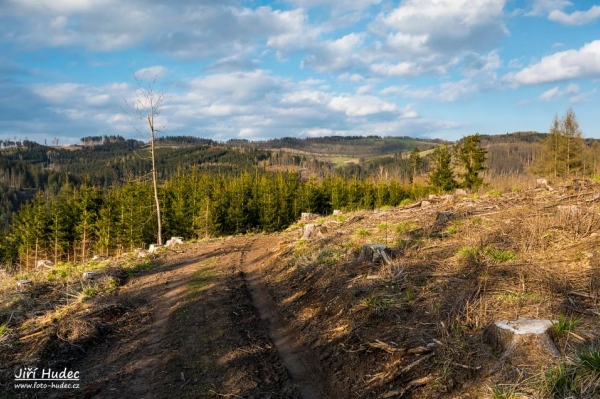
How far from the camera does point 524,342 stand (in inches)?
172

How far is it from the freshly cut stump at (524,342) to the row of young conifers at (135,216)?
33.7 m

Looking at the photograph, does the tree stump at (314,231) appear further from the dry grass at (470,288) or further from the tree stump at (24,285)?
the tree stump at (24,285)

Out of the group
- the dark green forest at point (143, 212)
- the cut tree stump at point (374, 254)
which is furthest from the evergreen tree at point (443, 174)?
the cut tree stump at point (374, 254)

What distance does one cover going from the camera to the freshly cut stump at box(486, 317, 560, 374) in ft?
13.8

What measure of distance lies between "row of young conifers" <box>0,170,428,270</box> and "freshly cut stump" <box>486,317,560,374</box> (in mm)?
33679

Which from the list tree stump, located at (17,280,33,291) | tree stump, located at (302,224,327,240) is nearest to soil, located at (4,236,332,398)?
tree stump, located at (17,280,33,291)

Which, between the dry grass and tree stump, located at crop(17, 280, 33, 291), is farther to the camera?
tree stump, located at crop(17, 280, 33, 291)

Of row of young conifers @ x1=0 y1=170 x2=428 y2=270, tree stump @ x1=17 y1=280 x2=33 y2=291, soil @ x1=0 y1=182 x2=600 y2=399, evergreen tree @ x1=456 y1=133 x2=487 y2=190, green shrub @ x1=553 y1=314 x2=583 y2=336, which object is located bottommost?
row of young conifers @ x1=0 y1=170 x2=428 y2=270

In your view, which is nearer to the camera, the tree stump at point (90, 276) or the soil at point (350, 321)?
the soil at point (350, 321)

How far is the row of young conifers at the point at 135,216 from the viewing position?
1567 inches

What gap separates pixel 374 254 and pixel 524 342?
528cm

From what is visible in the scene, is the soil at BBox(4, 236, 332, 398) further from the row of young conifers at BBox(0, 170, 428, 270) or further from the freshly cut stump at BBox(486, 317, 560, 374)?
the row of young conifers at BBox(0, 170, 428, 270)

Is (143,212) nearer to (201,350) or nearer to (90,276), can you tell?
(90,276)

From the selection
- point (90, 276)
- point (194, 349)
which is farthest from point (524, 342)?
point (90, 276)
